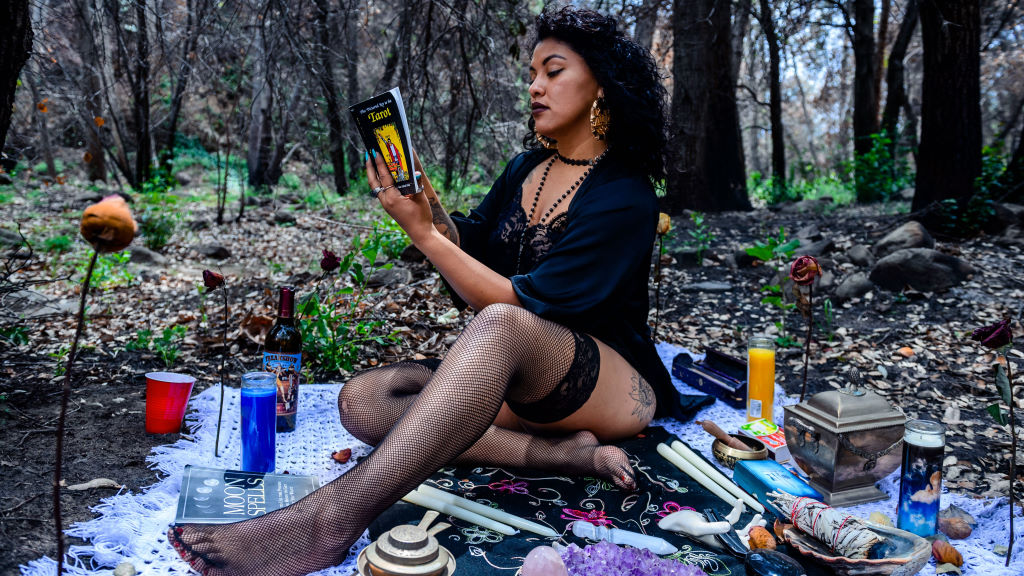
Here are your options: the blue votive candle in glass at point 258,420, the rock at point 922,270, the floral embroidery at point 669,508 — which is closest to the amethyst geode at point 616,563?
the floral embroidery at point 669,508

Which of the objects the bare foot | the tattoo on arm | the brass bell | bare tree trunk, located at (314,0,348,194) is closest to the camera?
the brass bell

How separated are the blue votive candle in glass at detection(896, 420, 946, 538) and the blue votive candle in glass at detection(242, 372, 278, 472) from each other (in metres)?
1.70

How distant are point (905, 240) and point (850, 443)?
315 cm

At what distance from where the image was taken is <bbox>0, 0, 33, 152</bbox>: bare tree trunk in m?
2.09

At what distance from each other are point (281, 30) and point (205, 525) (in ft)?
8.09

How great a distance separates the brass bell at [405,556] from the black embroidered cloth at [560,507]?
16 cm

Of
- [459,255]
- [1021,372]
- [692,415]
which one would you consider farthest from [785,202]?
[459,255]

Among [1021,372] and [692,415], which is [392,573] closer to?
[692,415]

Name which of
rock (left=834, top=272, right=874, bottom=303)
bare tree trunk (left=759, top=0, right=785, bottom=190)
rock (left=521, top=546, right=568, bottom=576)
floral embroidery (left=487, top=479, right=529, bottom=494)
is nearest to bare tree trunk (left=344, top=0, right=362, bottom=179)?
floral embroidery (left=487, top=479, right=529, bottom=494)

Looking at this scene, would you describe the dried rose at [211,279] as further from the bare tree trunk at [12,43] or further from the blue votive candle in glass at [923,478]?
the blue votive candle in glass at [923,478]

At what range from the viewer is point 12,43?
2125mm

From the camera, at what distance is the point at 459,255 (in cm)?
191

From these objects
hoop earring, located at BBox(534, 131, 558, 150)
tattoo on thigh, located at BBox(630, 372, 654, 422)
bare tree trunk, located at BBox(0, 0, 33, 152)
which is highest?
bare tree trunk, located at BBox(0, 0, 33, 152)

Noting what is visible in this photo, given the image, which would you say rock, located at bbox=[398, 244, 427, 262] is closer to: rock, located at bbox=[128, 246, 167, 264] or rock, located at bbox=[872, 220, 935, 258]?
rock, located at bbox=[128, 246, 167, 264]
